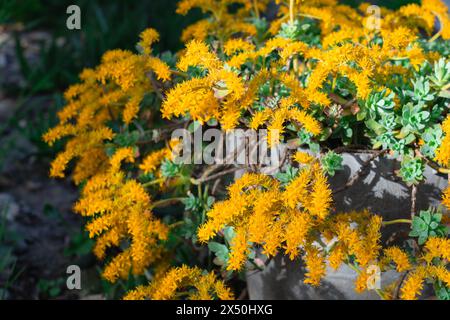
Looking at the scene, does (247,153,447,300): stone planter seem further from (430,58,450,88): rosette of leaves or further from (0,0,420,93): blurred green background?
(0,0,420,93): blurred green background

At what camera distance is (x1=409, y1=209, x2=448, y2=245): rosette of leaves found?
1530mm

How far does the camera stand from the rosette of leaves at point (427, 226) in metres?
1.53

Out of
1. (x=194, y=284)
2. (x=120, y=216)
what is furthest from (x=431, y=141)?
(x=120, y=216)

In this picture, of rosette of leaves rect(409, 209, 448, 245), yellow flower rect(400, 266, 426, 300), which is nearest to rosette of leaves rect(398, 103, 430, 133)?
rosette of leaves rect(409, 209, 448, 245)

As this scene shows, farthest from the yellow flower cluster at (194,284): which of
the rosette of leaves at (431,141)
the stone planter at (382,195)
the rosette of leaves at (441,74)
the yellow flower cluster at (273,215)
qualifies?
the rosette of leaves at (441,74)

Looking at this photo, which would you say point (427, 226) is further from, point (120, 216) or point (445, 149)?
point (120, 216)

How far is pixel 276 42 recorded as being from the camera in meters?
1.75

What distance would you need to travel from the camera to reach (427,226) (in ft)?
5.02

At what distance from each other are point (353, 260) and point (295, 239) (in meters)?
0.25

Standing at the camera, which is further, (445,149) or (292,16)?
(292,16)

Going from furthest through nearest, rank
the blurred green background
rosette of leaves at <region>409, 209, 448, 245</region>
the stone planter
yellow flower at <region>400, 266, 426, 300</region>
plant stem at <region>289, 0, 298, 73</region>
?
the blurred green background < plant stem at <region>289, 0, 298, 73</region> < the stone planter < rosette of leaves at <region>409, 209, 448, 245</region> < yellow flower at <region>400, 266, 426, 300</region>

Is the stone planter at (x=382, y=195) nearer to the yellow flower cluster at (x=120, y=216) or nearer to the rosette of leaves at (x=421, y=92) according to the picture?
the rosette of leaves at (x=421, y=92)
